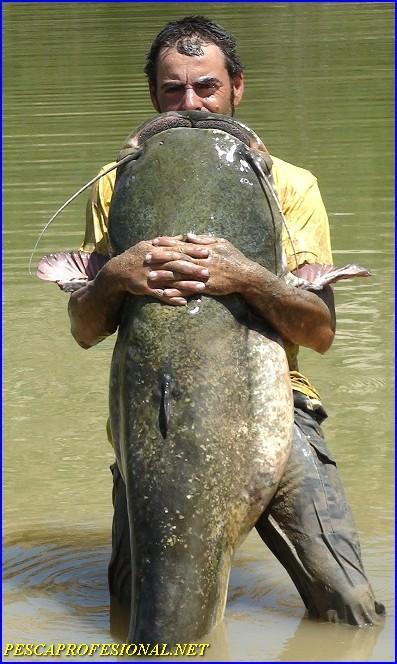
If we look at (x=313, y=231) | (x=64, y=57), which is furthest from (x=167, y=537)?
(x=64, y=57)

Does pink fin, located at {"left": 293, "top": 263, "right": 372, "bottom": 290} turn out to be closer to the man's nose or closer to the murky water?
the man's nose

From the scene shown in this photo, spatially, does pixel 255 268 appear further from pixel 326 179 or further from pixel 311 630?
pixel 326 179

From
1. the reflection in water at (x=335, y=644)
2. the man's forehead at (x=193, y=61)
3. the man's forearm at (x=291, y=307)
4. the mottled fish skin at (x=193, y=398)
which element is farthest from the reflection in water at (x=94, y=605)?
the man's forehead at (x=193, y=61)

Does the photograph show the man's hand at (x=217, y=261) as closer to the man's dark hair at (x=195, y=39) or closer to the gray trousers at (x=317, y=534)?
the gray trousers at (x=317, y=534)

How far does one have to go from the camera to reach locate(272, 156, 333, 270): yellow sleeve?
4.35 meters

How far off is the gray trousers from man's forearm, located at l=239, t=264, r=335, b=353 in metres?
0.35

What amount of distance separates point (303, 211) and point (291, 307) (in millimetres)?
713

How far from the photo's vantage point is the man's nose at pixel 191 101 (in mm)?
4273

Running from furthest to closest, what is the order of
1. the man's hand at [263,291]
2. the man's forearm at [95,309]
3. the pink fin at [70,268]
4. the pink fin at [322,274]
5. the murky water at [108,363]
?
the murky water at [108,363] < the pink fin at [70,268] < the pink fin at [322,274] < the man's forearm at [95,309] < the man's hand at [263,291]

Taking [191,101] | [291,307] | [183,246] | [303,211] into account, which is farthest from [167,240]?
[303,211]

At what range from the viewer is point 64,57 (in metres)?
21.9

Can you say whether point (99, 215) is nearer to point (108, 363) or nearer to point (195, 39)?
point (195, 39)

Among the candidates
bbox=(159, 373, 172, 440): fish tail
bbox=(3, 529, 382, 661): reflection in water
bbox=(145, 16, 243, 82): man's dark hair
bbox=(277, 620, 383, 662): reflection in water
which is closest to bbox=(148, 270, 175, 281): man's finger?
bbox=(159, 373, 172, 440): fish tail

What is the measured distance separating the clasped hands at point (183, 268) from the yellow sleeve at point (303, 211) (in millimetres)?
727
